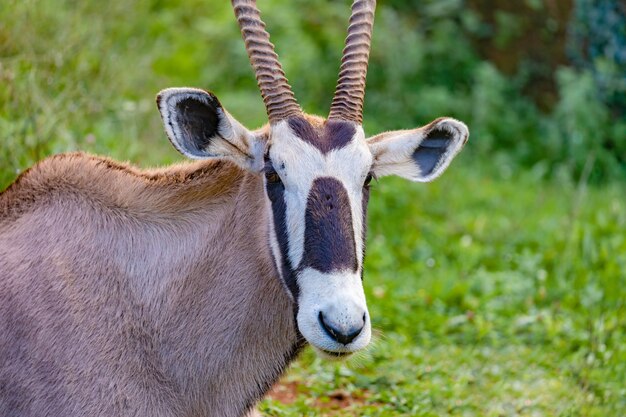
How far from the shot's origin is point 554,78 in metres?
14.1

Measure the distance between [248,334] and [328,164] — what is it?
1.06 m

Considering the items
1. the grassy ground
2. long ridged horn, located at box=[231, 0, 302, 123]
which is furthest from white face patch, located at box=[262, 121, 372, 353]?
the grassy ground

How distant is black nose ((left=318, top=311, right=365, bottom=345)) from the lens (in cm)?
500

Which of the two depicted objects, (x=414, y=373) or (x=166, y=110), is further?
(x=414, y=373)

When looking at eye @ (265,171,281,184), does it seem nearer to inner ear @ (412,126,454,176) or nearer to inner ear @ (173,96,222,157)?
inner ear @ (173,96,222,157)

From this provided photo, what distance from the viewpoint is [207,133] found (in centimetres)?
575

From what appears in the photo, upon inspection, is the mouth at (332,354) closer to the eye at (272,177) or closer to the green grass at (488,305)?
the eye at (272,177)

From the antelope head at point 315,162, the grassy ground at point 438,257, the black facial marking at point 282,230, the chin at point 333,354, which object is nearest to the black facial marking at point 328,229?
the antelope head at point 315,162

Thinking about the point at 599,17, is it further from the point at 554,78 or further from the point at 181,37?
the point at 181,37

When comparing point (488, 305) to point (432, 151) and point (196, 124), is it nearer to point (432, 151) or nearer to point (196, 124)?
point (432, 151)

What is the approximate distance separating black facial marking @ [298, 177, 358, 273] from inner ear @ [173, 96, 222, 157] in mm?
726

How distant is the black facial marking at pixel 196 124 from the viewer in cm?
567

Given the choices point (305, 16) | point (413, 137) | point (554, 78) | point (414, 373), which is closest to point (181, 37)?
point (305, 16)

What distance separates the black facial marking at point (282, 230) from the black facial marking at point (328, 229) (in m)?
0.13
